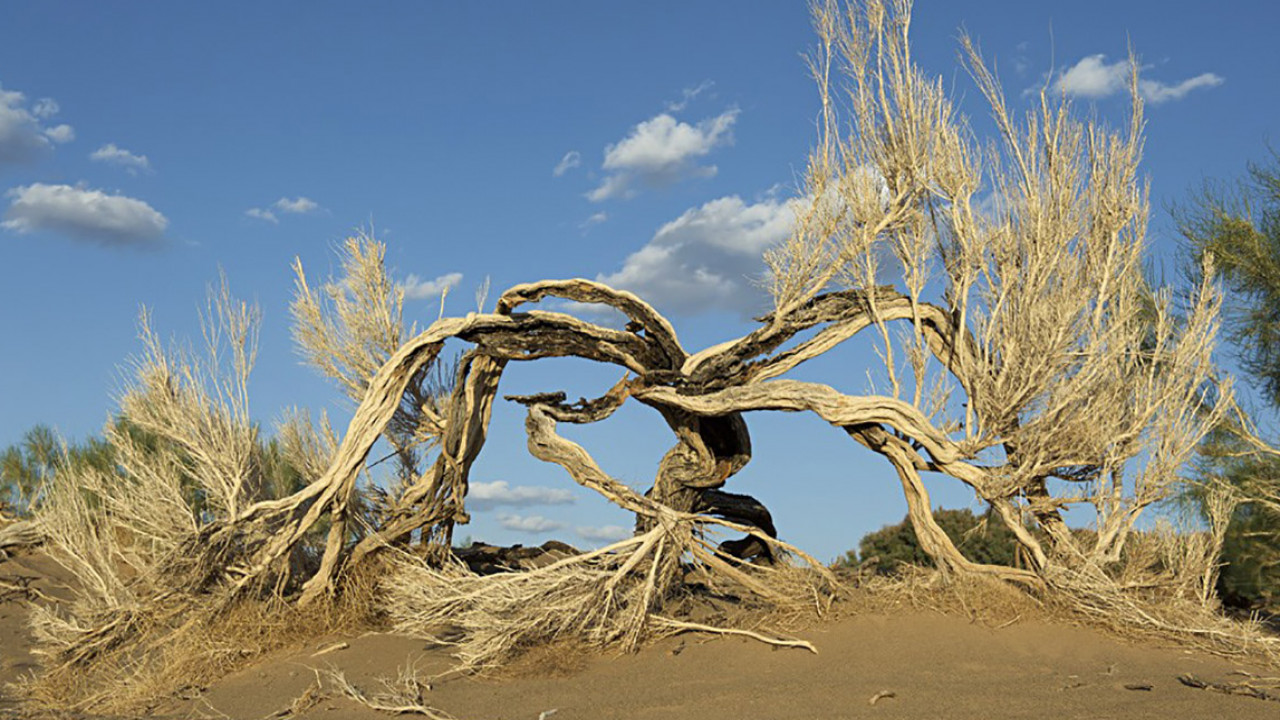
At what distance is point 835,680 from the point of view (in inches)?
298

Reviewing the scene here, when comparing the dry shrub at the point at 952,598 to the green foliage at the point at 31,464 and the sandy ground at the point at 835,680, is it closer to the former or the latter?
the sandy ground at the point at 835,680

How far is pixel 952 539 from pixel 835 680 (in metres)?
13.4

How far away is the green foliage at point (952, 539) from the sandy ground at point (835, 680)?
31.6 feet

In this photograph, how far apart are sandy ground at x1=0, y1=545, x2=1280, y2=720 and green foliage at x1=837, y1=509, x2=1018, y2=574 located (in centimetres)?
964

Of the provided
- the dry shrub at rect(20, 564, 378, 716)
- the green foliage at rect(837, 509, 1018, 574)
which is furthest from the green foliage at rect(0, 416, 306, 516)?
the green foliage at rect(837, 509, 1018, 574)

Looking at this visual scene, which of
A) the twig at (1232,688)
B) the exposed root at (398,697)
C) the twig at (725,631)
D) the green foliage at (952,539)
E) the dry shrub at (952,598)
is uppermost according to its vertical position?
the green foliage at (952,539)

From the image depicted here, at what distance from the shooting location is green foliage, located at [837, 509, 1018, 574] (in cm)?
1888

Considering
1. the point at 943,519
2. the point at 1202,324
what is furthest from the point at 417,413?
the point at 943,519

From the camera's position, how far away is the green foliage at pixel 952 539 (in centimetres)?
1888

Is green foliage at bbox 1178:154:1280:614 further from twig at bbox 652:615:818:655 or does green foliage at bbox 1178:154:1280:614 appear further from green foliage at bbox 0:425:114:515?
green foliage at bbox 0:425:114:515

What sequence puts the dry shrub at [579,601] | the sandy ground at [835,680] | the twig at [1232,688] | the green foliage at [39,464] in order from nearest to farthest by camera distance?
the sandy ground at [835,680] → the twig at [1232,688] → the dry shrub at [579,601] → the green foliage at [39,464]

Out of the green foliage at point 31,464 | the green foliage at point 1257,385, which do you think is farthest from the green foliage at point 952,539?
the green foliage at point 31,464

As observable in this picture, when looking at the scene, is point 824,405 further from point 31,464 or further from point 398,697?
point 31,464

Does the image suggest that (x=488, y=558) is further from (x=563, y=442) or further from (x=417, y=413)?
(x=563, y=442)
